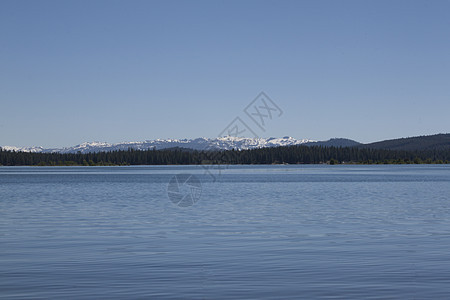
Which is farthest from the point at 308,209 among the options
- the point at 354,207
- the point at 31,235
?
the point at 31,235

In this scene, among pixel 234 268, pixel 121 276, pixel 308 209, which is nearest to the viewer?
pixel 121 276

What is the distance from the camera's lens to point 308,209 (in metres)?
41.3

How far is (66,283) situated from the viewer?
1639 centimetres

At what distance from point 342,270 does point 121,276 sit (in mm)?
6512

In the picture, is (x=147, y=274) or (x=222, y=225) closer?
(x=147, y=274)

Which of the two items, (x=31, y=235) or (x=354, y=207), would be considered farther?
(x=354, y=207)

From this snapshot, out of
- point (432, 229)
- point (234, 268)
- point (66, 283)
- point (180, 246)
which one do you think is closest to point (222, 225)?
point (180, 246)

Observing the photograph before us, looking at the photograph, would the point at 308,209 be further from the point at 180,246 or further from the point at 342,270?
the point at 342,270

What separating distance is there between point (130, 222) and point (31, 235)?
6.84 m

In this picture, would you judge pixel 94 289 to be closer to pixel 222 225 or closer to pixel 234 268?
pixel 234 268

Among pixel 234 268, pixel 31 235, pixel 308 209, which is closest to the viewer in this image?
pixel 234 268

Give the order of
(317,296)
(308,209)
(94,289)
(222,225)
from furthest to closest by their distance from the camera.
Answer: (308,209) < (222,225) < (94,289) < (317,296)

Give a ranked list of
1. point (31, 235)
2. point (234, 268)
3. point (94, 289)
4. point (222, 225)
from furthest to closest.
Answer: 1. point (222, 225)
2. point (31, 235)
3. point (234, 268)
4. point (94, 289)

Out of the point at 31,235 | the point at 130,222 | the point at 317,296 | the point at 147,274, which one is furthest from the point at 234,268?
the point at 130,222
